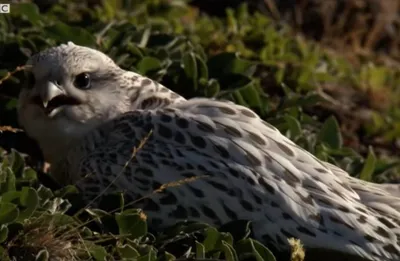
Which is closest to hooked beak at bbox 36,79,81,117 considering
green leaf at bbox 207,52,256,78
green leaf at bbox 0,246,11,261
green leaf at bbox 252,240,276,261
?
green leaf at bbox 0,246,11,261

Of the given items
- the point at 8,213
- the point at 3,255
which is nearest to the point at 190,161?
the point at 8,213

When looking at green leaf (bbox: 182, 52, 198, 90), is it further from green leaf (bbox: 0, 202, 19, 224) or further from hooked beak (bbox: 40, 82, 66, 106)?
green leaf (bbox: 0, 202, 19, 224)

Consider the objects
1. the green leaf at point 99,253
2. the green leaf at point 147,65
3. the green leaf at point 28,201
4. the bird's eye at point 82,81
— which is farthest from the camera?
the green leaf at point 147,65

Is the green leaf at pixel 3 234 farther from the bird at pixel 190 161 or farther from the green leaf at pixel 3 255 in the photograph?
the bird at pixel 190 161

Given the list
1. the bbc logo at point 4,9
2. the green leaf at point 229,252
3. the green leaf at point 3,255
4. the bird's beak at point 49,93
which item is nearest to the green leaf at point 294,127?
the bird's beak at point 49,93

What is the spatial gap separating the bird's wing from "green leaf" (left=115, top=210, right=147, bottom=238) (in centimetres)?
21

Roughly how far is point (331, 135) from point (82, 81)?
162 cm

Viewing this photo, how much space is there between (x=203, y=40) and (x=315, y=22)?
7.06 ft

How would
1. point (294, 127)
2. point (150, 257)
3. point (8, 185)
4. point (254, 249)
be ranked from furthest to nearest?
1. point (294, 127)
2. point (8, 185)
3. point (254, 249)
4. point (150, 257)

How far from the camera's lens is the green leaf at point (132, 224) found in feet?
15.8

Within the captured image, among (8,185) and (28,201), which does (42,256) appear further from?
(8,185)

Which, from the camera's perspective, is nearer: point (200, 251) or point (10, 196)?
point (200, 251)

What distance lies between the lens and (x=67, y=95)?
540 centimetres

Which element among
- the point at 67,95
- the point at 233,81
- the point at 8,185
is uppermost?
the point at 67,95
